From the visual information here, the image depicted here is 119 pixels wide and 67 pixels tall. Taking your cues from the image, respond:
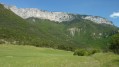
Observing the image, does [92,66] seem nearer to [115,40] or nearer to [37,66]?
[37,66]

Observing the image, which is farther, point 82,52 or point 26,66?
point 82,52

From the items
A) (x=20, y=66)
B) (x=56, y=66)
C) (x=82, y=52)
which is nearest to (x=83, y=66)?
(x=56, y=66)

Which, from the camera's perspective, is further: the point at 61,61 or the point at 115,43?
the point at 115,43

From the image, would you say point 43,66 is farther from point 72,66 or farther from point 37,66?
point 72,66

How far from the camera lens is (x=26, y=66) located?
122 ft

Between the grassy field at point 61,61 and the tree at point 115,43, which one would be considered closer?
the grassy field at point 61,61

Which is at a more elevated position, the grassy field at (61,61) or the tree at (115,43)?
the tree at (115,43)

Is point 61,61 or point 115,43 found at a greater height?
point 115,43

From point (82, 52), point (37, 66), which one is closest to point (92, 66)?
point (37, 66)

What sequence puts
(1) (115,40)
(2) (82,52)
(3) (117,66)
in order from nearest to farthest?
(3) (117,66) < (2) (82,52) < (1) (115,40)

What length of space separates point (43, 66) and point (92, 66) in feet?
21.1

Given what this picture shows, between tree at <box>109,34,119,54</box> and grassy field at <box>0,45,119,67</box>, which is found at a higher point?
tree at <box>109,34,119,54</box>

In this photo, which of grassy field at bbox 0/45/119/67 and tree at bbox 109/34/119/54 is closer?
grassy field at bbox 0/45/119/67

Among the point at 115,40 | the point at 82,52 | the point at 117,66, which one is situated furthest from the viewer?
the point at 115,40
